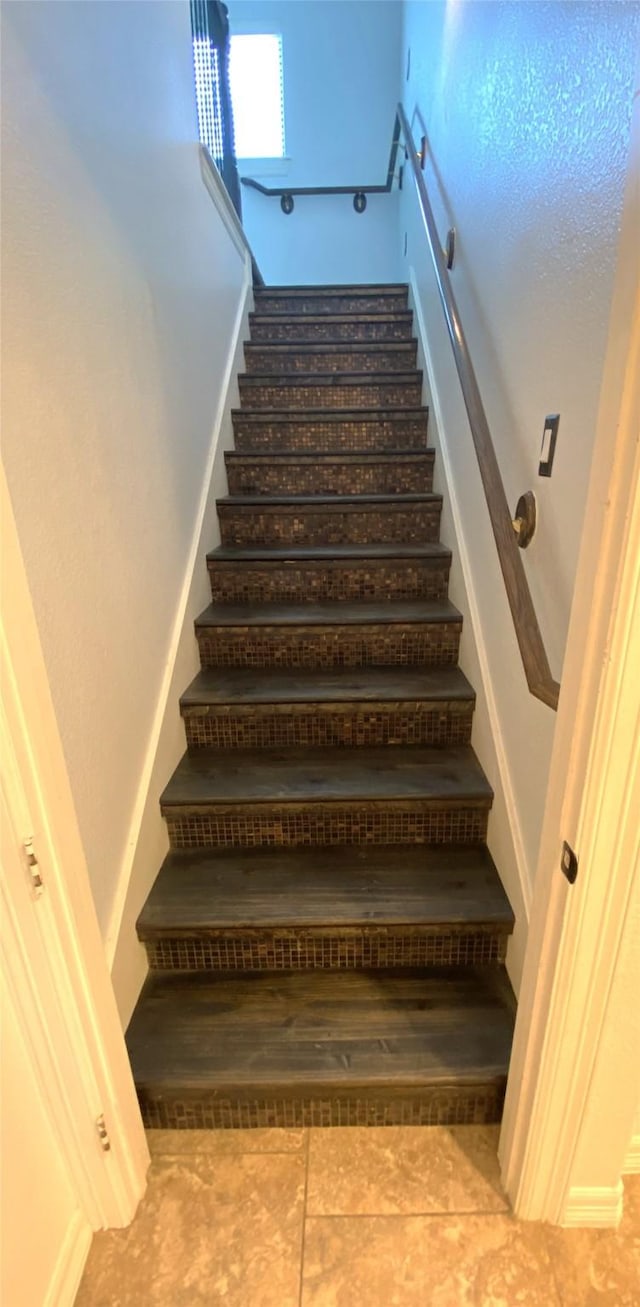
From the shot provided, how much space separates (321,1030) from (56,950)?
27.7 inches

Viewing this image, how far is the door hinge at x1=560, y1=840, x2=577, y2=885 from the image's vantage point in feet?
2.71

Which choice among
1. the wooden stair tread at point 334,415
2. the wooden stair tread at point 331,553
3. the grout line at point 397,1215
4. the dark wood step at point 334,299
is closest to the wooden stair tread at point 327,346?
the dark wood step at point 334,299

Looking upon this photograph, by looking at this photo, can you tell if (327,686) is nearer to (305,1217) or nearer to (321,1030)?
(321,1030)

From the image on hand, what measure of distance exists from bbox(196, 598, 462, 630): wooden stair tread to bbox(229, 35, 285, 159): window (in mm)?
4269

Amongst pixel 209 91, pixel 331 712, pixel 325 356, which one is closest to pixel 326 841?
pixel 331 712

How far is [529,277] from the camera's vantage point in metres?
1.30

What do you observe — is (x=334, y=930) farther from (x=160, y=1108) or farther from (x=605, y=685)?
(x=605, y=685)

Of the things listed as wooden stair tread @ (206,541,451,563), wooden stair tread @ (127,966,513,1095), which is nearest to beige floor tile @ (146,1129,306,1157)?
wooden stair tread @ (127,966,513,1095)

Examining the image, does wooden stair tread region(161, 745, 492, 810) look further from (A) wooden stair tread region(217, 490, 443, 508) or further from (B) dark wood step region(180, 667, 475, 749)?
(A) wooden stair tread region(217, 490, 443, 508)

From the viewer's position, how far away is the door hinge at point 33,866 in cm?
84

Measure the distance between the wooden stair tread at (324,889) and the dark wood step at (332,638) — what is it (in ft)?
2.08

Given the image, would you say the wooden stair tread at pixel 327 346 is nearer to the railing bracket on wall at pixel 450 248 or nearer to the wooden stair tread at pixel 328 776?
the railing bracket on wall at pixel 450 248

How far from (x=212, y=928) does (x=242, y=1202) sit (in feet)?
1.63

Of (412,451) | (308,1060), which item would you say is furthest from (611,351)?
(412,451)
